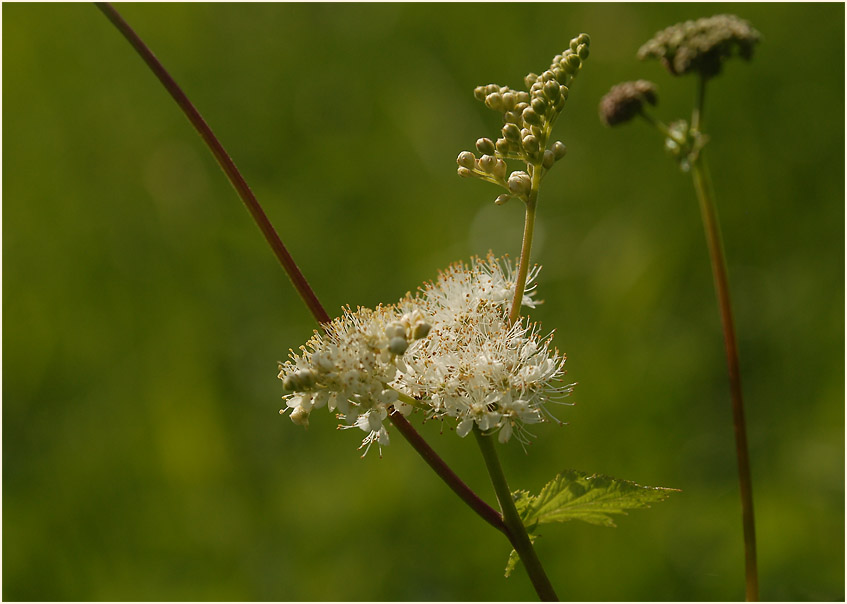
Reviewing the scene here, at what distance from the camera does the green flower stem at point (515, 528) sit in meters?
1.54

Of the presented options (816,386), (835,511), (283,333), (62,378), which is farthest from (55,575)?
(816,386)

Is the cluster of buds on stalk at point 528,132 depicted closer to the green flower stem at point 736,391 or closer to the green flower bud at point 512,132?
the green flower bud at point 512,132

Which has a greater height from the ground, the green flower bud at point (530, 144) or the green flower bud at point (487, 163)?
the green flower bud at point (487, 163)

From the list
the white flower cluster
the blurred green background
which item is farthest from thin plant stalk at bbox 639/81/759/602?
the blurred green background

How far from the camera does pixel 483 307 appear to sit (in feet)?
6.23

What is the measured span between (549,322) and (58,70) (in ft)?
12.5

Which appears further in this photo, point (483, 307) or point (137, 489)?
point (137, 489)

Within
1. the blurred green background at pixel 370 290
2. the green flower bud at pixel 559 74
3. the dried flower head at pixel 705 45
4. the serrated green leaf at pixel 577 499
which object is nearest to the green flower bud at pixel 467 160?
the green flower bud at pixel 559 74

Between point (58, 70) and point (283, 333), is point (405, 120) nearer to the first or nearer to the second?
point (283, 333)

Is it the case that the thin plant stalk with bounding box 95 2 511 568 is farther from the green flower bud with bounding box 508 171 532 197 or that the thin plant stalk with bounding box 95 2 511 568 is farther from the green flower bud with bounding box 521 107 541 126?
the green flower bud with bounding box 521 107 541 126

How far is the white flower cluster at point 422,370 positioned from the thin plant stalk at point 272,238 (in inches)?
4.2

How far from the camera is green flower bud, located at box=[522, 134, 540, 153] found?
66.6 inches

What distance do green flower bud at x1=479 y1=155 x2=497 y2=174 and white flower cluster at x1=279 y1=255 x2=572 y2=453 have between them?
0.30 m

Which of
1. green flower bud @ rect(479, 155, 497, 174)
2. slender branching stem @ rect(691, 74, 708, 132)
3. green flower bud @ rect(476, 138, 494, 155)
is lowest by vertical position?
green flower bud @ rect(479, 155, 497, 174)
